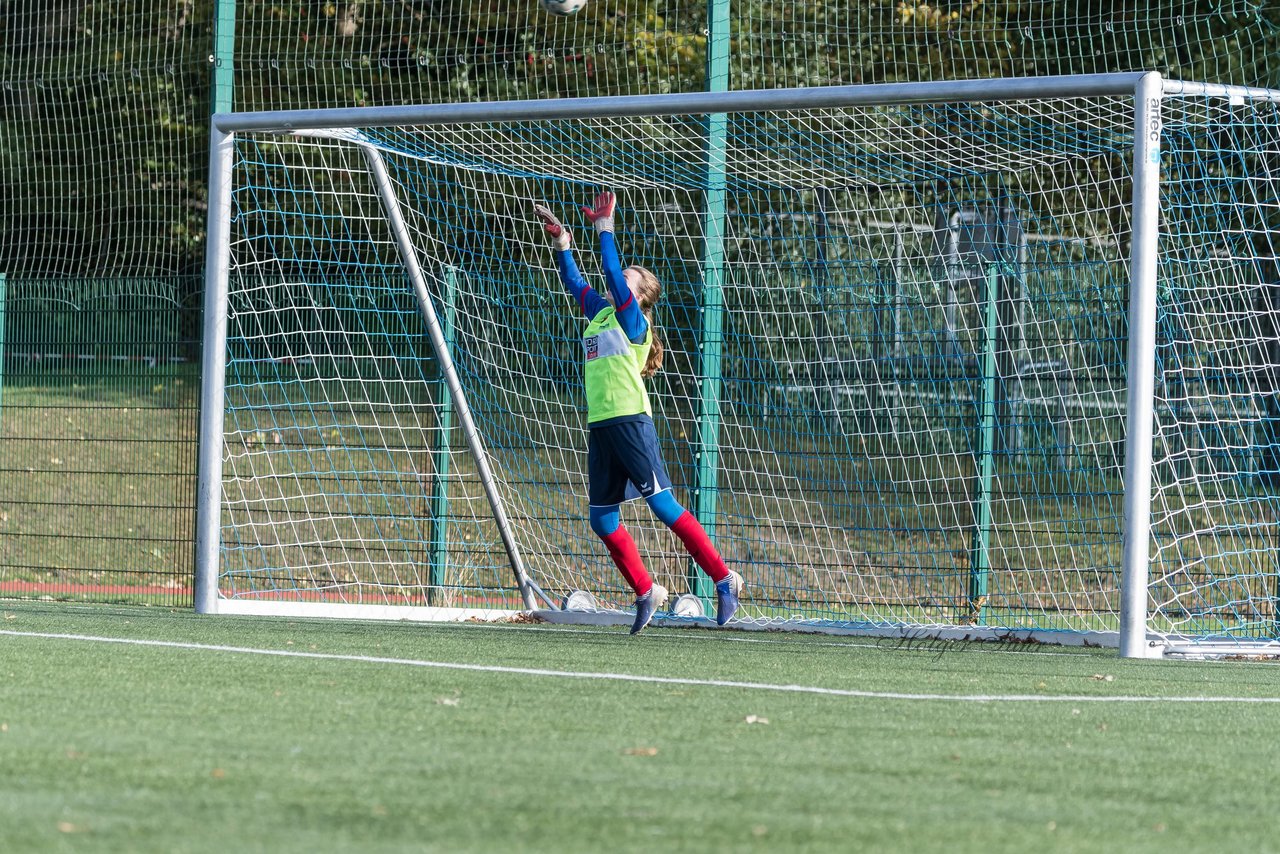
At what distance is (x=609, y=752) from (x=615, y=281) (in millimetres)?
3861

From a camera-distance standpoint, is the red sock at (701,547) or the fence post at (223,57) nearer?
the red sock at (701,547)

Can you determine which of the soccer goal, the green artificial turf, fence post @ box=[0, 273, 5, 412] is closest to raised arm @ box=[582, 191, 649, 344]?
the soccer goal

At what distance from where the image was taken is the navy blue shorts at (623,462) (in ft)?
26.2

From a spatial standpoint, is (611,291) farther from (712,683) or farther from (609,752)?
(609,752)

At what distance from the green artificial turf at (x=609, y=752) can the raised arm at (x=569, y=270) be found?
A: 1769 mm

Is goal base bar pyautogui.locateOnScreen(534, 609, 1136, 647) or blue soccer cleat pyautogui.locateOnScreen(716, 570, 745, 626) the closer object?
blue soccer cleat pyautogui.locateOnScreen(716, 570, 745, 626)

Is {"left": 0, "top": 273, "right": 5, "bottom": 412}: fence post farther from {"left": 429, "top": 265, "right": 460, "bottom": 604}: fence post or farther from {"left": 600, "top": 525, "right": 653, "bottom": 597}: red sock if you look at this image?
{"left": 600, "top": 525, "right": 653, "bottom": 597}: red sock

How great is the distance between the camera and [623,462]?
8008 mm

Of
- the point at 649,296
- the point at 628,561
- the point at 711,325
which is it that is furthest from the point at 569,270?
the point at 711,325

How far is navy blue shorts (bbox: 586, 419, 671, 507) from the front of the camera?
798cm

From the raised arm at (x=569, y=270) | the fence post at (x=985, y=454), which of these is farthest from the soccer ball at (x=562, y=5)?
the fence post at (x=985, y=454)

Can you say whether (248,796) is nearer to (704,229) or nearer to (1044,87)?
(1044,87)

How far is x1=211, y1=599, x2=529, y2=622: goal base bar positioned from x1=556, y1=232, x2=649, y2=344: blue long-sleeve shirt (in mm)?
2031

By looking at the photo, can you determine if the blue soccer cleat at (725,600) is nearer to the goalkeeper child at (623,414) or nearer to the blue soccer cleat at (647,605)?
the goalkeeper child at (623,414)
